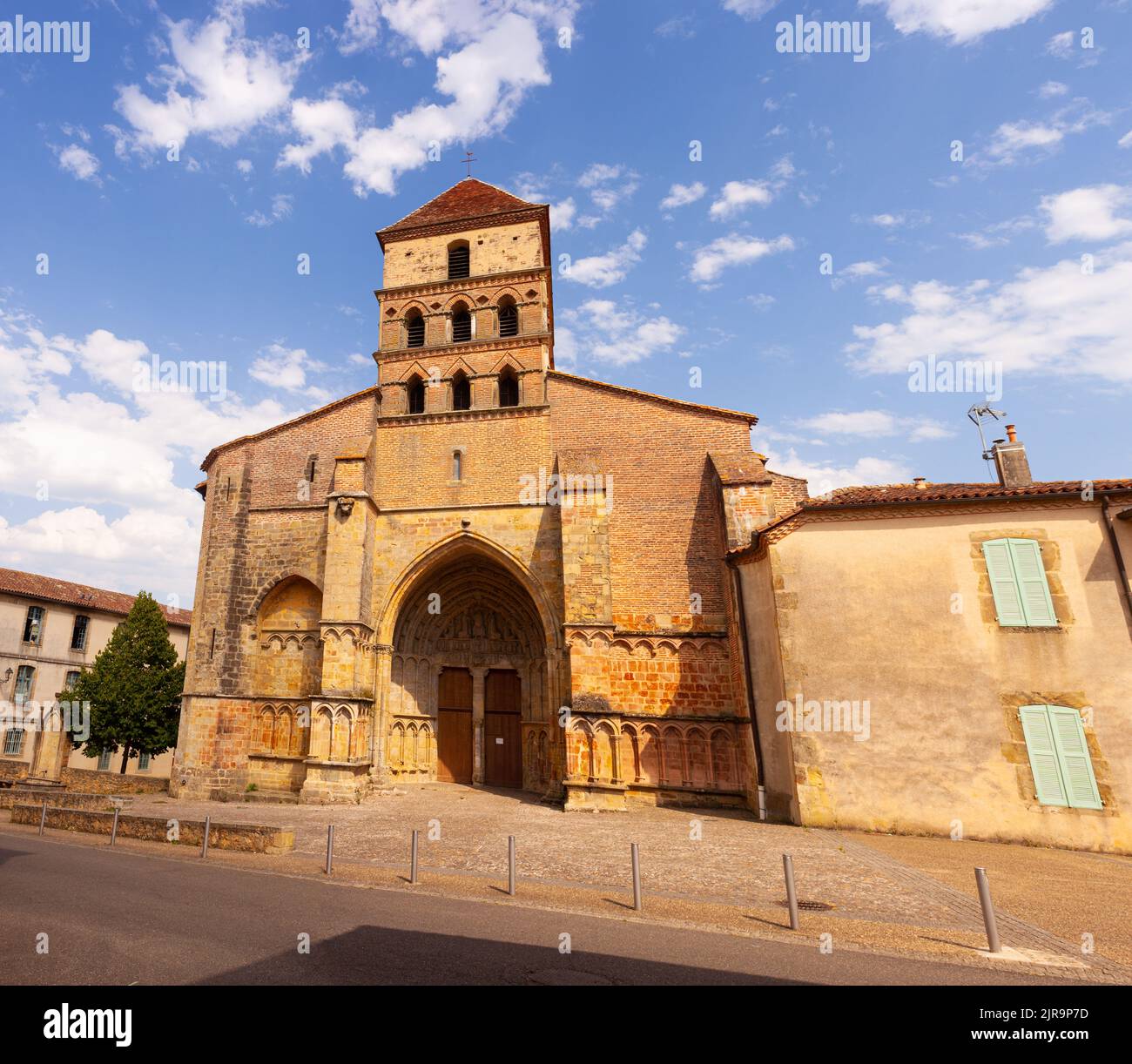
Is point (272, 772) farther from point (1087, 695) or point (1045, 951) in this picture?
point (1087, 695)

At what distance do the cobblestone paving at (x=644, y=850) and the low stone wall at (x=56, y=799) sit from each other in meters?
1.03

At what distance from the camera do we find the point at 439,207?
862 inches

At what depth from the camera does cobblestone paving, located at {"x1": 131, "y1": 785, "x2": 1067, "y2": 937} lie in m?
6.70

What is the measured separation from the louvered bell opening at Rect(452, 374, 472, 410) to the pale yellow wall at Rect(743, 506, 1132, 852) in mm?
11344

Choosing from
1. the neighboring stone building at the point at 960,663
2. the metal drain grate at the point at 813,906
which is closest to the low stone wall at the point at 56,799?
the metal drain grate at the point at 813,906

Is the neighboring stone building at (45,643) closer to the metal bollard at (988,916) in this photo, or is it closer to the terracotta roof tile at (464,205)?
the terracotta roof tile at (464,205)

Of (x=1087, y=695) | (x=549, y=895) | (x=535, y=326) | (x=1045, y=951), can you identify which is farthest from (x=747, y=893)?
(x=535, y=326)

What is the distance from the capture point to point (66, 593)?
2812 cm

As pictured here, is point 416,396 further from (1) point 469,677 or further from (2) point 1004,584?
(2) point 1004,584

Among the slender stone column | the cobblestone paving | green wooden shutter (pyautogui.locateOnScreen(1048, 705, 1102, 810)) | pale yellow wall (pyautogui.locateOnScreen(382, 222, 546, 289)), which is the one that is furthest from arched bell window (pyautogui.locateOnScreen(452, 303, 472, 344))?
green wooden shutter (pyautogui.locateOnScreen(1048, 705, 1102, 810))

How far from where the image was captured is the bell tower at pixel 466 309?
18016 mm

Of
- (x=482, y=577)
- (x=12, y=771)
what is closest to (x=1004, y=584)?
(x=482, y=577)

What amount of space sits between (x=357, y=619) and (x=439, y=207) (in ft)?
52.4
